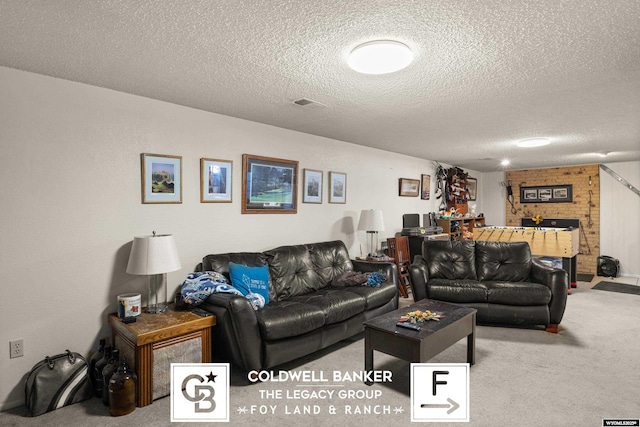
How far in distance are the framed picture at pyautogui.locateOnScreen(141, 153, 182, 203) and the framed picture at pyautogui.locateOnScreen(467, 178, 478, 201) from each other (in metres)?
6.66

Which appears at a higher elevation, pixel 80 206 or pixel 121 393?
pixel 80 206

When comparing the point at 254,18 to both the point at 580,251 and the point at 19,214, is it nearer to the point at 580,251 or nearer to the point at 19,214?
the point at 19,214

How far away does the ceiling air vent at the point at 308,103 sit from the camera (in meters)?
3.13

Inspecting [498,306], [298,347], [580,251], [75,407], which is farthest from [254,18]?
[580,251]

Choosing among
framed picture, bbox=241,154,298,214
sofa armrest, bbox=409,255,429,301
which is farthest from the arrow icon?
framed picture, bbox=241,154,298,214

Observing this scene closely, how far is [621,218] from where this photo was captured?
6.91m

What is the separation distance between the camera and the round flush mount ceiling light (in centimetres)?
202

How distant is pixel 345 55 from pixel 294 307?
198 cm

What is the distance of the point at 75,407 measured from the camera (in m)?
2.42

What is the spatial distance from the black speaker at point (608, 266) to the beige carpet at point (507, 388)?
11.7 feet

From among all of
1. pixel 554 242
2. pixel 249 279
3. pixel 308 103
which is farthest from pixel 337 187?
pixel 554 242

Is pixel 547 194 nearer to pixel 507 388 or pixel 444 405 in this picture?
pixel 507 388

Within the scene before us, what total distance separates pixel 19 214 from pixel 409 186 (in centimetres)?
531

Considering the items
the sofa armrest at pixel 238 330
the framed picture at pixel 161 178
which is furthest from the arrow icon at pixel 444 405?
the framed picture at pixel 161 178
